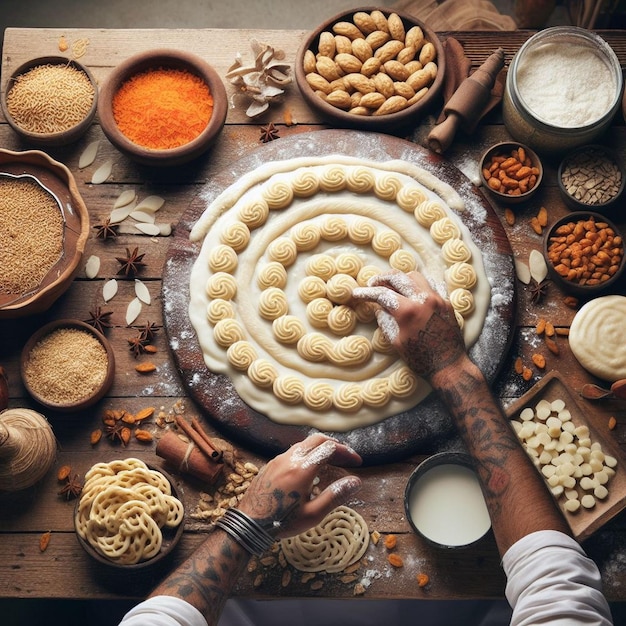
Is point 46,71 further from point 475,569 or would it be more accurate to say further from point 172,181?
point 475,569

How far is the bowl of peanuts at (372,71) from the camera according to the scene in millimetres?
3305

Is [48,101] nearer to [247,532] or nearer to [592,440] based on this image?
[247,532]

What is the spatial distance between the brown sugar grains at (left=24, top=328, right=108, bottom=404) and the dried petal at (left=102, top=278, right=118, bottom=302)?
212 millimetres

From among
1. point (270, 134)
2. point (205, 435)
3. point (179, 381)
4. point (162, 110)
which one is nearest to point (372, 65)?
point (270, 134)

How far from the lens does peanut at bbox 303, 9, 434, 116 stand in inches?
131

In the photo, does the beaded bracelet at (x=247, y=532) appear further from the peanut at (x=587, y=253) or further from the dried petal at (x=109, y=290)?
the peanut at (x=587, y=253)

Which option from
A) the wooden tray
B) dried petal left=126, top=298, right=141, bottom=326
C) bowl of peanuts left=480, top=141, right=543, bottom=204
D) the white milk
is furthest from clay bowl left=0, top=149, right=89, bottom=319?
the wooden tray

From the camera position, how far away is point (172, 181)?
3.35m

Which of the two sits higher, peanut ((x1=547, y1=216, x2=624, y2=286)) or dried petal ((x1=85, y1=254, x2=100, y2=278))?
peanut ((x1=547, y1=216, x2=624, y2=286))

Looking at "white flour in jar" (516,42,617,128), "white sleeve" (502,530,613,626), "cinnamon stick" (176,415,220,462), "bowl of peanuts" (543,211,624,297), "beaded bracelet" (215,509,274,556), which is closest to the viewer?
"white sleeve" (502,530,613,626)

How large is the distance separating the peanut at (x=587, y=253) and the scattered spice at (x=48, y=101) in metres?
2.04

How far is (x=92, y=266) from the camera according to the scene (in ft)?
10.6

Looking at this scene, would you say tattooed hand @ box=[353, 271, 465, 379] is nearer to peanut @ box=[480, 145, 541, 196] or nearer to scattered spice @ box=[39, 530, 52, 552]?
peanut @ box=[480, 145, 541, 196]

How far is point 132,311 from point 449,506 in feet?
4.72
